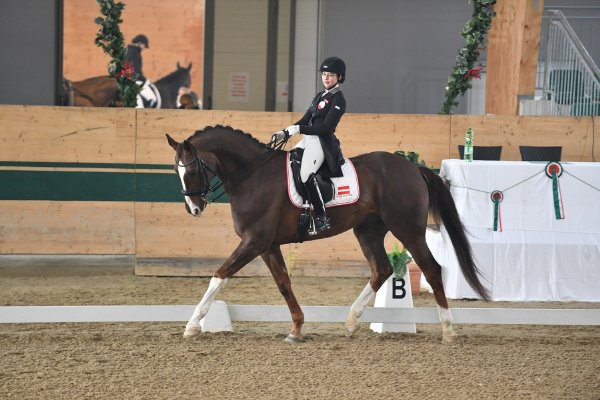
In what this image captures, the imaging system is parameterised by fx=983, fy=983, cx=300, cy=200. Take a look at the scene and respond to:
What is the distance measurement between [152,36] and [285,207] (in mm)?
7681

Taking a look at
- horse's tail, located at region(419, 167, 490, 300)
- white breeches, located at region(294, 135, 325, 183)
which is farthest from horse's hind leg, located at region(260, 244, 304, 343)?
horse's tail, located at region(419, 167, 490, 300)

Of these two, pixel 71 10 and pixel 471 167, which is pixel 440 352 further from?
pixel 71 10

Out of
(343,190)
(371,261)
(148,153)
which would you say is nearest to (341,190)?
(343,190)

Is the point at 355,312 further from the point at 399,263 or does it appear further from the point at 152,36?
the point at 152,36

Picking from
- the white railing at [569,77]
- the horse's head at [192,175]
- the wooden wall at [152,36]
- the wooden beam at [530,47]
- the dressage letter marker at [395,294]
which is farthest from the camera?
the wooden wall at [152,36]

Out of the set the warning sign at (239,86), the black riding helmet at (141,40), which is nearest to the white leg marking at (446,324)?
the warning sign at (239,86)

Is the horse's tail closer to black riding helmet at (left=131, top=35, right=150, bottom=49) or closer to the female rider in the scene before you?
the female rider

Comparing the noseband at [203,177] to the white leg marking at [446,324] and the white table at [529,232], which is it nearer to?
the white leg marking at [446,324]

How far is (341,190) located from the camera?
259 inches

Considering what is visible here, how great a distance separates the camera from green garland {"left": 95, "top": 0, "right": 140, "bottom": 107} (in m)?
10.2

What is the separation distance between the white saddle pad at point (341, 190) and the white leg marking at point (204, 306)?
0.75 m

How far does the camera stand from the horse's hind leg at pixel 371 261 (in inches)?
258

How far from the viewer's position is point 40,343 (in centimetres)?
620

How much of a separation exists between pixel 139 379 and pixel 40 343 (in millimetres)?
1346
